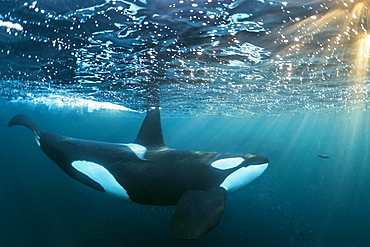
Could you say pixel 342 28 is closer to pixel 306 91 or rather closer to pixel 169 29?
pixel 169 29

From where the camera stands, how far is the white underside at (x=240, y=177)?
6.43 meters

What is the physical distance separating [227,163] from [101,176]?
145 inches

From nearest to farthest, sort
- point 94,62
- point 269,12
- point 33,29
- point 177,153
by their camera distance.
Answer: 1. point 269,12
2. point 33,29
3. point 177,153
4. point 94,62

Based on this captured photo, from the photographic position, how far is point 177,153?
7.16m

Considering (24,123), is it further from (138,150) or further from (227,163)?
(227,163)

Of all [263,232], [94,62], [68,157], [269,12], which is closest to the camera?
[269,12]

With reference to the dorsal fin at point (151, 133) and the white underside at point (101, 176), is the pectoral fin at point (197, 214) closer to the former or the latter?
the white underside at point (101, 176)

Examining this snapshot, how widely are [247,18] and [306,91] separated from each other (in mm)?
12684

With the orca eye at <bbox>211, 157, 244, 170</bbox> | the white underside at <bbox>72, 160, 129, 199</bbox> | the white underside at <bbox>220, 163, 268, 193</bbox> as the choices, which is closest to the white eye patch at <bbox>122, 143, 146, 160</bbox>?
the white underside at <bbox>72, 160, 129, 199</bbox>

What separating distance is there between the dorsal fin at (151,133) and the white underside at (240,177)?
3142mm

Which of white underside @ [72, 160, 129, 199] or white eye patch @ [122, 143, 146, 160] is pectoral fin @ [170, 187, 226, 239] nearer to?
white eye patch @ [122, 143, 146, 160]

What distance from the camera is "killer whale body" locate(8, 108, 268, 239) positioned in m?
5.54

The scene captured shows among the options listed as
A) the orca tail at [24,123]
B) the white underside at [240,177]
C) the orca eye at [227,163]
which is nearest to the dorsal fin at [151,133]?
the orca eye at [227,163]

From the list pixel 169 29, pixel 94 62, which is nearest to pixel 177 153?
pixel 169 29
